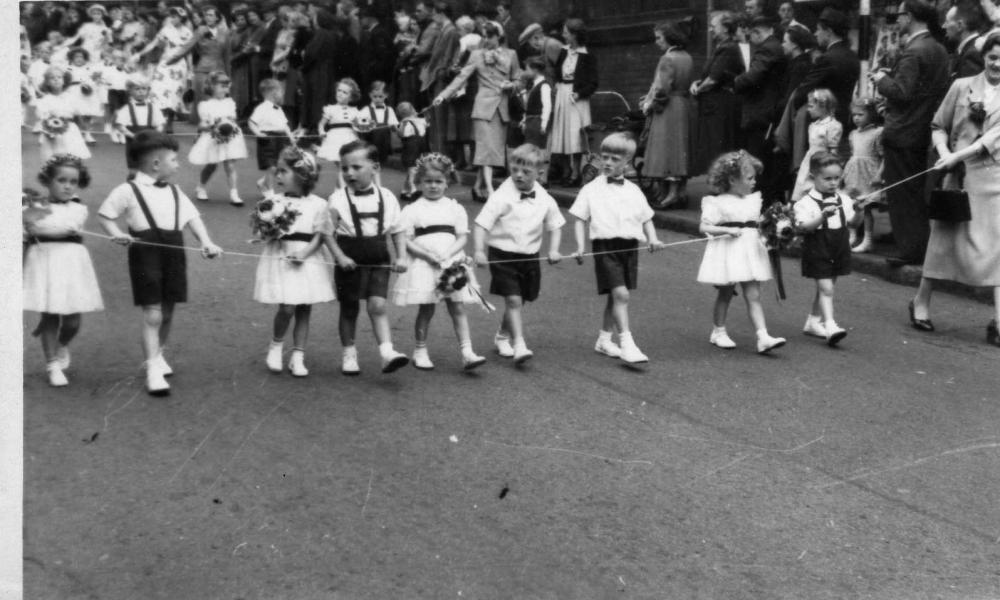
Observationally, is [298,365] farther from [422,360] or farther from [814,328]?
[814,328]

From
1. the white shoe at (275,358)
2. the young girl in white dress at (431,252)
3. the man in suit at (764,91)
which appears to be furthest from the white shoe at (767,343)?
the man in suit at (764,91)

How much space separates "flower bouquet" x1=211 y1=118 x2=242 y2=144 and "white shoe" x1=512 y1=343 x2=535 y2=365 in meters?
7.45

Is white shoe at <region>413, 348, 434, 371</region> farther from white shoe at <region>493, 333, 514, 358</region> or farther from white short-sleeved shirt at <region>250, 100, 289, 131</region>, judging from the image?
white short-sleeved shirt at <region>250, 100, 289, 131</region>

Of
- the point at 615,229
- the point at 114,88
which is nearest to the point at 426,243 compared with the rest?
the point at 615,229

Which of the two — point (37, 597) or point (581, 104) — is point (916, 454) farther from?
point (581, 104)

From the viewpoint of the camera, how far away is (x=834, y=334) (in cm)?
884

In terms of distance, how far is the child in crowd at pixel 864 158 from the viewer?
11.6 m

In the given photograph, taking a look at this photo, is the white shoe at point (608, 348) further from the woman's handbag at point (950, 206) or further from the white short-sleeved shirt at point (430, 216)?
the woman's handbag at point (950, 206)

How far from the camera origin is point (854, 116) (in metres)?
11.8

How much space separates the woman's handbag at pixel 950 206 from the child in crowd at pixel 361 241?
3.90 metres

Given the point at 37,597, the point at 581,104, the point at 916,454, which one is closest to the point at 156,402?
the point at 37,597

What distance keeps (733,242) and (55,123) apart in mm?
8610

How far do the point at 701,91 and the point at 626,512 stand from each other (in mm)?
8901

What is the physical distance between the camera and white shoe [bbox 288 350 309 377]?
809cm
